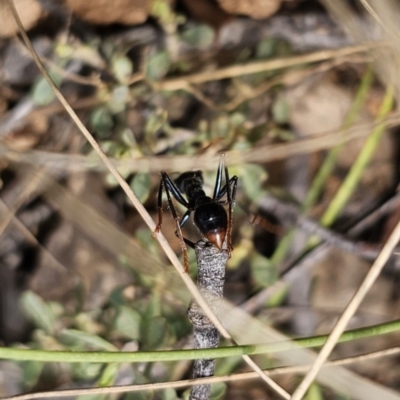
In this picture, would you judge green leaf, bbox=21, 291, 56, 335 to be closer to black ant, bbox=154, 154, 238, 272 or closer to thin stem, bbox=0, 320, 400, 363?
black ant, bbox=154, 154, 238, 272

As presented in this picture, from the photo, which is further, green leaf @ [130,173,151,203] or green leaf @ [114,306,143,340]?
green leaf @ [130,173,151,203]

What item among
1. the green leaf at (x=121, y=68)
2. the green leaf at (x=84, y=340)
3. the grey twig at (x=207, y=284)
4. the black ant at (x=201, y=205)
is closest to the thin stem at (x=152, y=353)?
the grey twig at (x=207, y=284)

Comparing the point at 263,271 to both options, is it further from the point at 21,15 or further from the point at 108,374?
the point at 21,15

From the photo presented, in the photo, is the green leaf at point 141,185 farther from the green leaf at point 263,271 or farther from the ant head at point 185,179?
the green leaf at point 263,271

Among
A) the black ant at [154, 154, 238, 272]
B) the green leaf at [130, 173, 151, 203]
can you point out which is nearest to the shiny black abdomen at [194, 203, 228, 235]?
the black ant at [154, 154, 238, 272]

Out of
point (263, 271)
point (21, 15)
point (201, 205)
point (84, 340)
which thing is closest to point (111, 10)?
point (21, 15)

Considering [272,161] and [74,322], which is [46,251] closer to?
[74,322]
